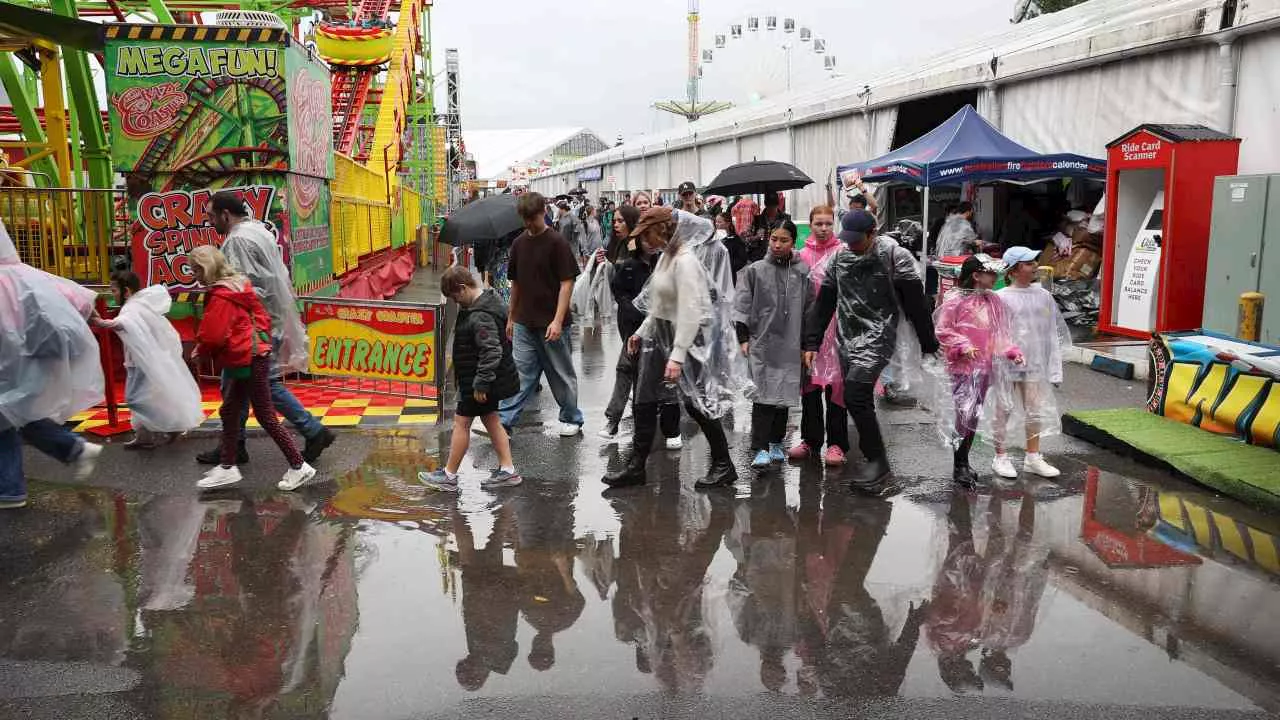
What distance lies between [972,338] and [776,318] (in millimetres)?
1210

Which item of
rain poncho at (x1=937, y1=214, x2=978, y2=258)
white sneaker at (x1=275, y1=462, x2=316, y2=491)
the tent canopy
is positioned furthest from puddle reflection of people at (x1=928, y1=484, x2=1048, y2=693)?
rain poncho at (x1=937, y1=214, x2=978, y2=258)

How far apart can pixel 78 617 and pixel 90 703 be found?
883 mm

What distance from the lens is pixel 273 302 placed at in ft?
23.5

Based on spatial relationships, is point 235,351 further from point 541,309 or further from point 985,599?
point 985,599

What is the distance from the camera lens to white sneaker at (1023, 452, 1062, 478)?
6539mm

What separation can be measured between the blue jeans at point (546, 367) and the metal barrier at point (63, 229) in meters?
4.25

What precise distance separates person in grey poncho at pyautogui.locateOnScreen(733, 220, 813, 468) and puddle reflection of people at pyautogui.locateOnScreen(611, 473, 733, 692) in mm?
874

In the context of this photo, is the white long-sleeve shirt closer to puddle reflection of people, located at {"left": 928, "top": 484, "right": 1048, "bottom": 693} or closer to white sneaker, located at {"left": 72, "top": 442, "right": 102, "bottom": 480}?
puddle reflection of people, located at {"left": 928, "top": 484, "right": 1048, "bottom": 693}

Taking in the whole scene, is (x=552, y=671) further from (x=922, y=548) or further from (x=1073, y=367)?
(x=1073, y=367)

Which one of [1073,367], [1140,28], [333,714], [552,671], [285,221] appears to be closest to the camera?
[333,714]

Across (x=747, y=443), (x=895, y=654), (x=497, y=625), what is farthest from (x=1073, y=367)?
(x=497, y=625)

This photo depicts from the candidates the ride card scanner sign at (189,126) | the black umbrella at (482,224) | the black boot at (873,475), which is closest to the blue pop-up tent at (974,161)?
the black umbrella at (482,224)

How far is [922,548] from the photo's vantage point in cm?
527

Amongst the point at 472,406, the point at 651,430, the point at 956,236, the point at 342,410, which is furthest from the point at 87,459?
the point at 956,236
